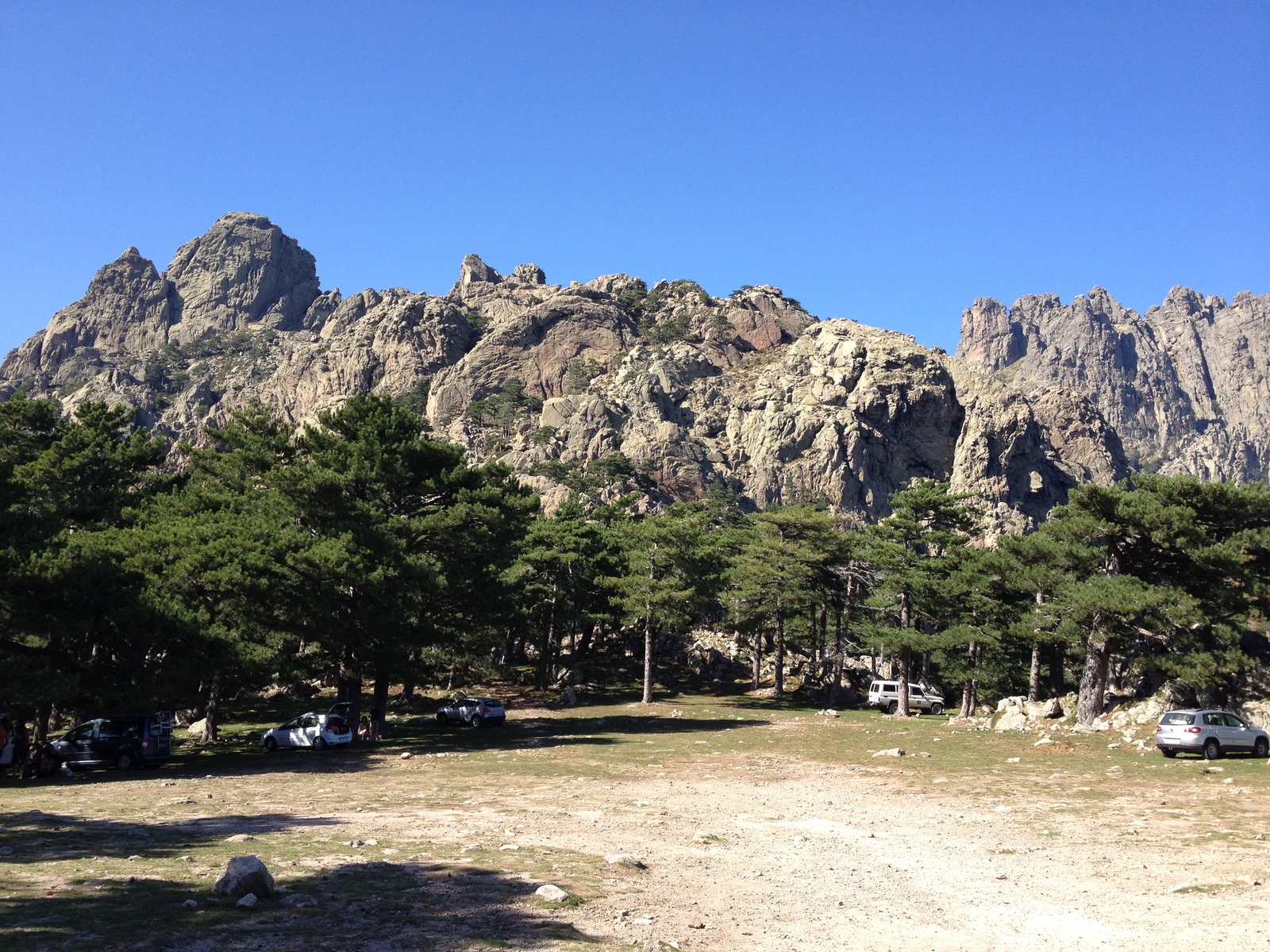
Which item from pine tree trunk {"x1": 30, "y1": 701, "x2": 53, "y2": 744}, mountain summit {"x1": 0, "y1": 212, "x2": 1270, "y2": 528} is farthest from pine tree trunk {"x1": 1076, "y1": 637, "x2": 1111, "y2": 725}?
mountain summit {"x1": 0, "y1": 212, "x2": 1270, "y2": 528}

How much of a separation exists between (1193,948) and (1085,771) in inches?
598

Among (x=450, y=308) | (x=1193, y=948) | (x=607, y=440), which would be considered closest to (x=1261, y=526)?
(x=1193, y=948)

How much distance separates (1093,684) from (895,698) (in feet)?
47.4

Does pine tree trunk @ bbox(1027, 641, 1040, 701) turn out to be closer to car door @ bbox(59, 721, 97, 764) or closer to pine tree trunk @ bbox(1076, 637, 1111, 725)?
pine tree trunk @ bbox(1076, 637, 1111, 725)

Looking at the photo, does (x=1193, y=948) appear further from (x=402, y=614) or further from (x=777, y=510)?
(x=777, y=510)

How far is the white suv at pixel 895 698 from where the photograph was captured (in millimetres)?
44844

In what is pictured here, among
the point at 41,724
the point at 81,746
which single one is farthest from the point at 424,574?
the point at 41,724

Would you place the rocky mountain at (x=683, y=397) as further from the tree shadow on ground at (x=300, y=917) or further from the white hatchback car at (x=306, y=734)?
the tree shadow on ground at (x=300, y=917)

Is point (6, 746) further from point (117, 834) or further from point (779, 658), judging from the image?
point (779, 658)

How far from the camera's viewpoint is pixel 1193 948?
8656mm

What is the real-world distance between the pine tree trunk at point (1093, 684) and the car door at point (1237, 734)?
6154 millimetres

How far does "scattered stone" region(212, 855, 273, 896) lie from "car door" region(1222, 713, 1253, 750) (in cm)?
2630

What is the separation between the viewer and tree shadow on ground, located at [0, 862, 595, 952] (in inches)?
301

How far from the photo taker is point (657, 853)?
1262 cm
